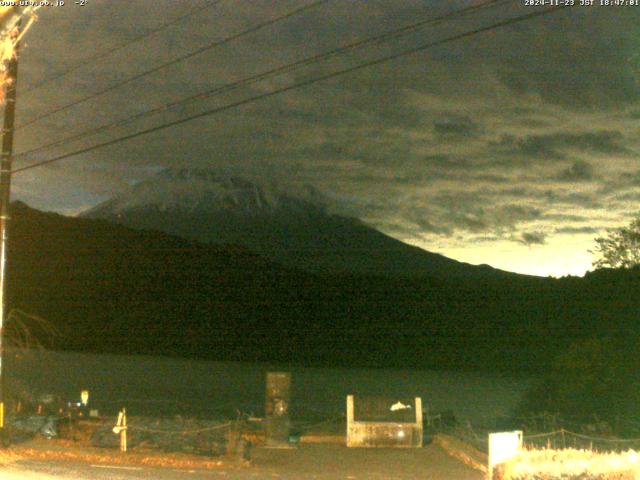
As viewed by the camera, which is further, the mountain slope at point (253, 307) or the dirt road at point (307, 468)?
the mountain slope at point (253, 307)

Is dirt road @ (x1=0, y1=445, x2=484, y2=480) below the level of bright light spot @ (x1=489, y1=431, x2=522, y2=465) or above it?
below

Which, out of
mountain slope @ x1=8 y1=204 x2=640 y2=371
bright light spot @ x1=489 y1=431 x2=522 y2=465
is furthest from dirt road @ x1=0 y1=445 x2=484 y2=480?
mountain slope @ x1=8 y1=204 x2=640 y2=371

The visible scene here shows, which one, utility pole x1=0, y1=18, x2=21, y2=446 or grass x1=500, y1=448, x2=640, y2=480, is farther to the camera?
utility pole x1=0, y1=18, x2=21, y2=446

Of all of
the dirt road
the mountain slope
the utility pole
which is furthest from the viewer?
the mountain slope

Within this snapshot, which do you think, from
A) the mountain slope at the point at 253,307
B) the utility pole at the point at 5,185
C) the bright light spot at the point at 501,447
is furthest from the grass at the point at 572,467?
the mountain slope at the point at 253,307

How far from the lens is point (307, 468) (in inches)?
776

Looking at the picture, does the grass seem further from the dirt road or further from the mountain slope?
the mountain slope

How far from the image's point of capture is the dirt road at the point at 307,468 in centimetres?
1622

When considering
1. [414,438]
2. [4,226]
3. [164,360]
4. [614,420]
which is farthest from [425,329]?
[4,226]

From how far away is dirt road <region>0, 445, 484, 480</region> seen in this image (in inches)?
639

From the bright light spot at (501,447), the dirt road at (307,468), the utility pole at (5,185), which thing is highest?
the utility pole at (5,185)

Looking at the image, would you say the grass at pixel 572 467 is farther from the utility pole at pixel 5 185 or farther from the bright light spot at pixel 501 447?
the utility pole at pixel 5 185

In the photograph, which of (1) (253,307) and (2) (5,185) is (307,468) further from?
(1) (253,307)

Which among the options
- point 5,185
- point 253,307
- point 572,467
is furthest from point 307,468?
point 253,307
